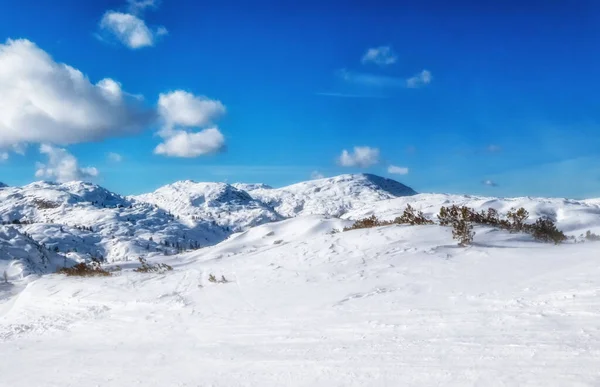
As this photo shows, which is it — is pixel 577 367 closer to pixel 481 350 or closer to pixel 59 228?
pixel 481 350

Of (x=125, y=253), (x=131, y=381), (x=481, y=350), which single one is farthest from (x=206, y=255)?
(x=125, y=253)

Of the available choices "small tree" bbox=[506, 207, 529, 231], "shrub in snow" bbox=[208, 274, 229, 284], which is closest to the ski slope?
"shrub in snow" bbox=[208, 274, 229, 284]

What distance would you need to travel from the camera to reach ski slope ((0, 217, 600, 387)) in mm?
5395

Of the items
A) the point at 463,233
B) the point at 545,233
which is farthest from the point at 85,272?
the point at 545,233

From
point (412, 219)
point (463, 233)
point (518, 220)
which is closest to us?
point (463, 233)

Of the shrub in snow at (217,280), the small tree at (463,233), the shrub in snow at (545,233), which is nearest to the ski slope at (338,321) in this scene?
the small tree at (463,233)

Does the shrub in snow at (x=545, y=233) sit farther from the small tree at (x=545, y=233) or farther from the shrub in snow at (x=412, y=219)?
the shrub in snow at (x=412, y=219)

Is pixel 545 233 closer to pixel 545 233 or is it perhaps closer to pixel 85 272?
pixel 545 233

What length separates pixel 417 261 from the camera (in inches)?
431

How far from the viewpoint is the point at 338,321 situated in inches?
299

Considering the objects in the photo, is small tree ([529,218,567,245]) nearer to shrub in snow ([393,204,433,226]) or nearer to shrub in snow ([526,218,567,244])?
shrub in snow ([526,218,567,244])

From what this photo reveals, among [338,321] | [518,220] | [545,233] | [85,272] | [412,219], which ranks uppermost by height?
[412,219]

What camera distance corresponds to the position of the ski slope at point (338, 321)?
5.39 metres

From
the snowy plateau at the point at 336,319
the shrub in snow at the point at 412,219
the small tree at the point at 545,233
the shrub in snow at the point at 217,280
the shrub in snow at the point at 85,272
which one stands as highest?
the shrub in snow at the point at 412,219
